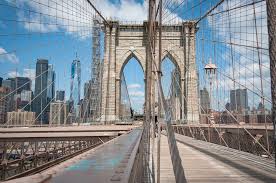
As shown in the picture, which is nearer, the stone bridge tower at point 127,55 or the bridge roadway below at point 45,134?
the bridge roadway below at point 45,134

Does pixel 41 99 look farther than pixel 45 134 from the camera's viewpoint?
Yes

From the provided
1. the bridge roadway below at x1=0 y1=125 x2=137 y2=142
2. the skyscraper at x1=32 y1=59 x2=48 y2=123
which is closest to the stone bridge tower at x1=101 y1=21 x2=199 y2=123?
the skyscraper at x1=32 y1=59 x2=48 y2=123

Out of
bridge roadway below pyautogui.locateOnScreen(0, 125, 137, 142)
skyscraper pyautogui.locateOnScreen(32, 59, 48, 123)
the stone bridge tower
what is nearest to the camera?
bridge roadway below pyautogui.locateOnScreen(0, 125, 137, 142)

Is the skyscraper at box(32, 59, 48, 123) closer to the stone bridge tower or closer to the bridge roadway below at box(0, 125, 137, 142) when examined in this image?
the bridge roadway below at box(0, 125, 137, 142)

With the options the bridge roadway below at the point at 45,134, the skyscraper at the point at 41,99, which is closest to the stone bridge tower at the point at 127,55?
the skyscraper at the point at 41,99

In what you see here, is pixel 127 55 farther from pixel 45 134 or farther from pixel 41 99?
pixel 45 134

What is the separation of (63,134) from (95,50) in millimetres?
28978

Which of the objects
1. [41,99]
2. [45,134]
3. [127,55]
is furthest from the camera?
[127,55]

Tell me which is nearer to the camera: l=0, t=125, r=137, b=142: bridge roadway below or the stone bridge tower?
l=0, t=125, r=137, b=142: bridge roadway below

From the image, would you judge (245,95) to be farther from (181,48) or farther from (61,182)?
(181,48)

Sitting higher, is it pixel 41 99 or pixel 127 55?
pixel 127 55

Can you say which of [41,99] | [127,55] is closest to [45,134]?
[41,99]

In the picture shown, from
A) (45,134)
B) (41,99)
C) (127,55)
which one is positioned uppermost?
(127,55)

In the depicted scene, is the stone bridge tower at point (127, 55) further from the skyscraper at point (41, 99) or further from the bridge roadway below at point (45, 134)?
the bridge roadway below at point (45, 134)
